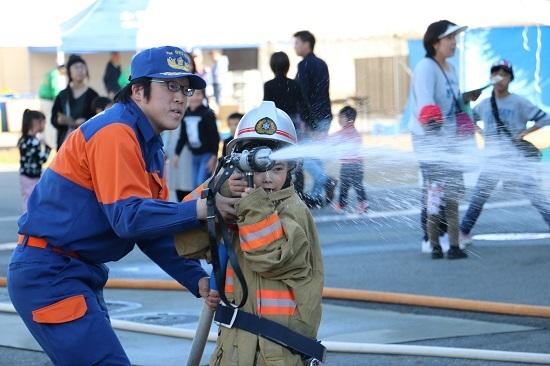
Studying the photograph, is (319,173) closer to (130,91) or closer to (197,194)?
(130,91)

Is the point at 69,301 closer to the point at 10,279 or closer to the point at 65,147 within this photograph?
the point at 10,279

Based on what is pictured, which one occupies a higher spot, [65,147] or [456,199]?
[65,147]

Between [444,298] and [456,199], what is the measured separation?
1.60 metres

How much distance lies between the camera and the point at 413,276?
927 cm

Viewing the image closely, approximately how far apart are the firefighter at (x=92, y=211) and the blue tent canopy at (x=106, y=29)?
37.3 feet

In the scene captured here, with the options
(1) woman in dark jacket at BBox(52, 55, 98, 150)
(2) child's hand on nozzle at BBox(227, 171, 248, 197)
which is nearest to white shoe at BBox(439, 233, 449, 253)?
(1) woman in dark jacket at BBox(52, 55, 98, 150)

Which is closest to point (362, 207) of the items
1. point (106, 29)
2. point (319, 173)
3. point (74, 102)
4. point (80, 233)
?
point (319, 173)

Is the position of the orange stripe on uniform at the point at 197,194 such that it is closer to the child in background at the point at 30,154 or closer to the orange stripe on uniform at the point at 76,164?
the orange stripe on uniform at the point at 76,164

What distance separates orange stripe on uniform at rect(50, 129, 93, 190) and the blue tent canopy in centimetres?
1143

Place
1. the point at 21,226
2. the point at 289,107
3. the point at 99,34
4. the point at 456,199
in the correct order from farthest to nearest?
the point at 99,34
the point at 289,107
the point at 456,199
the point at 21,226

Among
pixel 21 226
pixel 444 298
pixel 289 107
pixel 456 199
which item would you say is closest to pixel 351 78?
pixel 289 107

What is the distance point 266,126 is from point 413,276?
5.34 m

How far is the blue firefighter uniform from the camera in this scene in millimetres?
4219

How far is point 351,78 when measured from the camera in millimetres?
20891
